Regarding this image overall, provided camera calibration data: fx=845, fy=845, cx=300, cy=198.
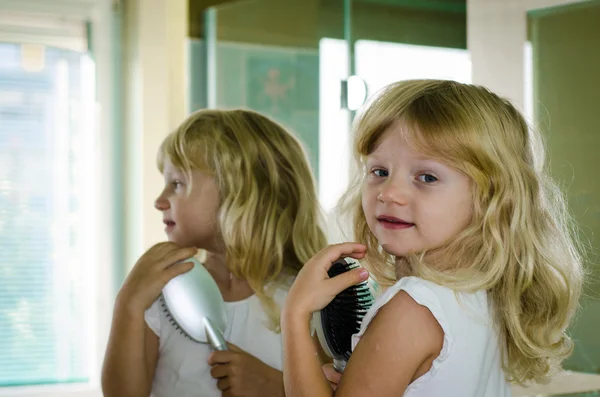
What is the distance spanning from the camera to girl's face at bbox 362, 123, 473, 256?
2.01ft

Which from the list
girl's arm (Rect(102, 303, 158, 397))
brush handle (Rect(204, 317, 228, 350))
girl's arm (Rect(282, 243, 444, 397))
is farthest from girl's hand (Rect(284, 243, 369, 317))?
girl's arm (Rect(102, 303, 158, 397))

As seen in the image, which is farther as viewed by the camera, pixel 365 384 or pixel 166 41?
pixel 166 41

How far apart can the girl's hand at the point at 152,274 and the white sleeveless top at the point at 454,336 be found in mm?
301

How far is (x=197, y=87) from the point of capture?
5.04 ft

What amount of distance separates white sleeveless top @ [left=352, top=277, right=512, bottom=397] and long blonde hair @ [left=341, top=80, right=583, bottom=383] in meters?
0.01

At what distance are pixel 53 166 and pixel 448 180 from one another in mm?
1142

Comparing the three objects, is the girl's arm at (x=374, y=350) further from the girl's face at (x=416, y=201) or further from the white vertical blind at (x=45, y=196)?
the white vertical blind at (x=45, y=196)

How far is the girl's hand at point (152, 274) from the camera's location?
2.81 feet

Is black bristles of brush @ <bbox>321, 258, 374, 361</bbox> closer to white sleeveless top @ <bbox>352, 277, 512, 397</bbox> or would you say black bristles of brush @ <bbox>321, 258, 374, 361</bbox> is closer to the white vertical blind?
white sleeveless top @ <bbox>352, 277, 512, 397</bbox>

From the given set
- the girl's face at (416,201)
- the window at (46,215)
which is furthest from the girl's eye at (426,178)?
the window at (46,215)

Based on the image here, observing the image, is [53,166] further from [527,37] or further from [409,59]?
[527,37]

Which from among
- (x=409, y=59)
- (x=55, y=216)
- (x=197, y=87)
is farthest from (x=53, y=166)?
(x=409, y=59)

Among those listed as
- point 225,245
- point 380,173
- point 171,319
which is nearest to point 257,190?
point 225,245

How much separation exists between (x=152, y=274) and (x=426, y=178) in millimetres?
364
